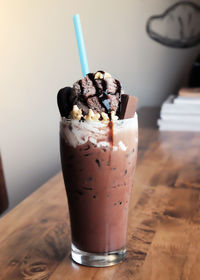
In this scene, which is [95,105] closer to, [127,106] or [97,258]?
[127,106]

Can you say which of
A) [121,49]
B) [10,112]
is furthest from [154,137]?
[121,49]

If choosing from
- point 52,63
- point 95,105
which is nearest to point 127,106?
point 95,105

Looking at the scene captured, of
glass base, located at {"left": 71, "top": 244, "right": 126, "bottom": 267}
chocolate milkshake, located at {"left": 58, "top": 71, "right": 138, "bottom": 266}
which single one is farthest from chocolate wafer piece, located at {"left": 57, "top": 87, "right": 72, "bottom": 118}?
glass base, located at {"left": 71, "top": 244, "right": 126, "bottom": 267}

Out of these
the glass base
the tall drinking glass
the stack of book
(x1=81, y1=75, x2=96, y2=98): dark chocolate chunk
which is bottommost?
the stack of book

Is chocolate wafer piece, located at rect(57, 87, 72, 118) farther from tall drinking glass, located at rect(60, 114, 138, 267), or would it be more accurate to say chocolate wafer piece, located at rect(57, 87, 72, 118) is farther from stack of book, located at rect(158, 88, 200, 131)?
stack of book, located at rect(158, 88, 200, 131)

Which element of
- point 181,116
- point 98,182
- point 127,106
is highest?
point 127,106

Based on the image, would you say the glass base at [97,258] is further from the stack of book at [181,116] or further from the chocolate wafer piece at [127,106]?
the stack of book at [181,116]
